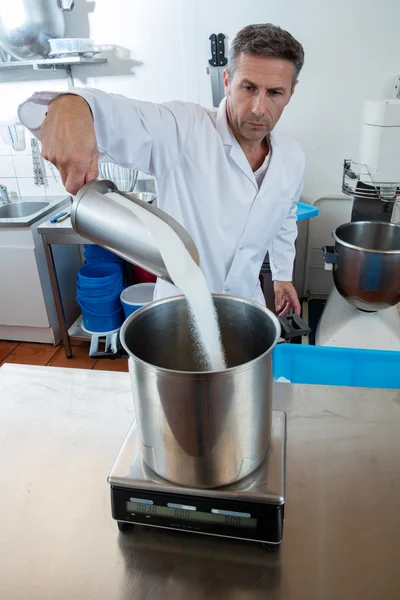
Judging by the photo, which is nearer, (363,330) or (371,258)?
(371,258)

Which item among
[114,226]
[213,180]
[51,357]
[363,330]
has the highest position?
[114,226]

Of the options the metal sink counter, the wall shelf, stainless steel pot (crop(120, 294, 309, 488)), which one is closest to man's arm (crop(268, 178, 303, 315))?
stainless steel pot (crop(120, 294, 309, 488))

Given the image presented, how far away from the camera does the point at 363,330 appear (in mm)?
1677

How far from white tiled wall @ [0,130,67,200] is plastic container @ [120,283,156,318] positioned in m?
0.91

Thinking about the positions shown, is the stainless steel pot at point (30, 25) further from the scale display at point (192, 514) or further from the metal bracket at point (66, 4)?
the scale display at point (192, 514)

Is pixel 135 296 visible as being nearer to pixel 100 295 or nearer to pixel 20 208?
pixel 100 295

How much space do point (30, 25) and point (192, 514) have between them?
8.78 feet

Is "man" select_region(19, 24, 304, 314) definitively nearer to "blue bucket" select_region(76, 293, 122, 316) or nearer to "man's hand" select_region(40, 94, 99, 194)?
"man's hand" select_region(40, 94, 99, 194)

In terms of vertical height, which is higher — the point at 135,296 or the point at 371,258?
the point at 371,258

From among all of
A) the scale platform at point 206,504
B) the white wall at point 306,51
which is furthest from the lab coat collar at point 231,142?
the white wall at point 306,51

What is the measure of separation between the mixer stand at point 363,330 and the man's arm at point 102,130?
88cm

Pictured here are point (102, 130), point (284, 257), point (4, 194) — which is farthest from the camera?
point (4, 194)

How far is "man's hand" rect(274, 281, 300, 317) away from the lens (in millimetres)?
1561

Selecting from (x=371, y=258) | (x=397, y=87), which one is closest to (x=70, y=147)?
(x=371, y=258)
